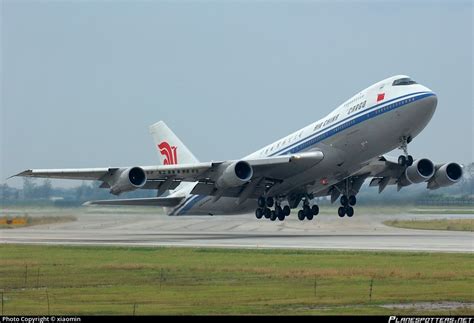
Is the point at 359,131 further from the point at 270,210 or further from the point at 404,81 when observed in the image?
the point at 270,210

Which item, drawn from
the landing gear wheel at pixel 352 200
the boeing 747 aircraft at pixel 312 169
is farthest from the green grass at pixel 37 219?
the landing gear wheel at pixel 352 200

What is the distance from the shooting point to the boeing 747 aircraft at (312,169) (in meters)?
40.9

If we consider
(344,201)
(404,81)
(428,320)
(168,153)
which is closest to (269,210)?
(344,201)

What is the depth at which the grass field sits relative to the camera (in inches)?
806

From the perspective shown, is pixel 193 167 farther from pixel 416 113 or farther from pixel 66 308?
pixel 66 308

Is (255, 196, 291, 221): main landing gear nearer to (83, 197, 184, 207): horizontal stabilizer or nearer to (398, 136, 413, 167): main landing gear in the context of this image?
(83, 197, 184, 207): horizontal stabilizer

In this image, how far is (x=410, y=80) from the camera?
4081 cm

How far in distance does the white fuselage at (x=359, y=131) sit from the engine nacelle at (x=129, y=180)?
8.29m

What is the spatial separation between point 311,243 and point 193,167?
362 inches

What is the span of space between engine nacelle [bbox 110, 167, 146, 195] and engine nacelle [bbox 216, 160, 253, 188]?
4.45 metres

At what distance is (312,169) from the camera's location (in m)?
A: 45.2

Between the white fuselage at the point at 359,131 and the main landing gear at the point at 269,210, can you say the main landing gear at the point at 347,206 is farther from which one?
the main landing gear at the point at 269,210

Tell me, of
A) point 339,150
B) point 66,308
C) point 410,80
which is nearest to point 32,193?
point 339,150

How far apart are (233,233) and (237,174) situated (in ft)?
22.6
